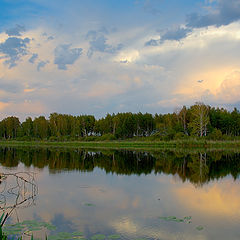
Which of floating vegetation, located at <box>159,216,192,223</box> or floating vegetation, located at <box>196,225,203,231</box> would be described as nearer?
floating vegetation, located at <box>196,225,203,231</box>

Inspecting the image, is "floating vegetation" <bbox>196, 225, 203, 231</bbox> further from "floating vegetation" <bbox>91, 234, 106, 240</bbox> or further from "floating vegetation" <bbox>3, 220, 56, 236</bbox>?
"floating vegetation" <bbox>3, 220, 56, 236</bbox>

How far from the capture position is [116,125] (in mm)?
72500

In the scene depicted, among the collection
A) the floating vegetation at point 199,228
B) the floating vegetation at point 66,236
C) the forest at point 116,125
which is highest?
the forest at point 116,125

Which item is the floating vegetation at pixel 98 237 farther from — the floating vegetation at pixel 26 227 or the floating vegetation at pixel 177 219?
the floating vegetation at pixel 177 219

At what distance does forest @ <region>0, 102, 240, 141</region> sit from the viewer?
64.1 meters

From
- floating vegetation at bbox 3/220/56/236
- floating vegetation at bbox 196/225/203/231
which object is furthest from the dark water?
floating vegetation at bbox 3/220/56/236

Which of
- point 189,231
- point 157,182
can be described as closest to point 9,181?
point 157,182

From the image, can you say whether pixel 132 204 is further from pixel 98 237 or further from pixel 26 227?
pixel 26 227

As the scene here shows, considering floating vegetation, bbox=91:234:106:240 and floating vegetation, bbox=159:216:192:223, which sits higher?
floating vegetation, bbox=91:234:106:240

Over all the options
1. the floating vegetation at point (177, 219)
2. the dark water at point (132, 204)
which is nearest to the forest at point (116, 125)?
the dark water at point (132, 204)

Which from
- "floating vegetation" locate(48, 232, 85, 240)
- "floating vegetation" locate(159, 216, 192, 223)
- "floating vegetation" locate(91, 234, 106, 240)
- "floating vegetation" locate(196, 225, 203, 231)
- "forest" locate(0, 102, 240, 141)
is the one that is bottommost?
"floating vegetation" locate(196, 225, 203, 231)

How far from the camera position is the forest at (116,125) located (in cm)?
6406

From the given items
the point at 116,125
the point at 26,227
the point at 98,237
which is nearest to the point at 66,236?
the point at 98,237

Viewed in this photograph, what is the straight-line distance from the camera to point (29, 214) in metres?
9.58
